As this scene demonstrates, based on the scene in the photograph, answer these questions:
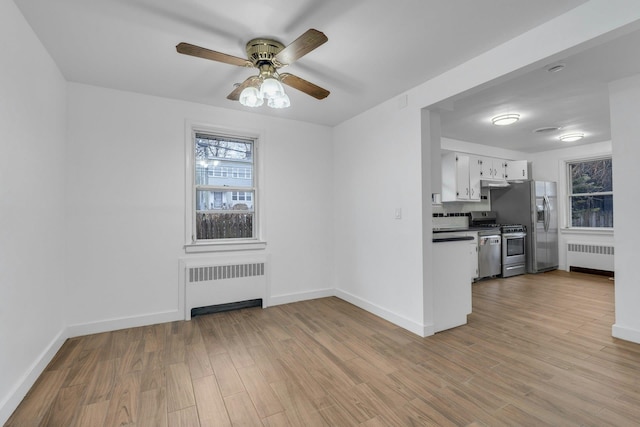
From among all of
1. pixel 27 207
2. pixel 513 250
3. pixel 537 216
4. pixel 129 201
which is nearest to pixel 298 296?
pixel 129 201

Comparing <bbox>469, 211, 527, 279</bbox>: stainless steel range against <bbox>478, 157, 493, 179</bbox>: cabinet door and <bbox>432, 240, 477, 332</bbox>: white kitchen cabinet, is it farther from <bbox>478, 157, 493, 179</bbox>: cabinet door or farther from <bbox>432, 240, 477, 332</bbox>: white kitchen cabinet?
<bbox>432, 240, 477, 332</bbox>: white kitchen cabinet

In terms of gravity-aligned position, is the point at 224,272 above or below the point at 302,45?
below

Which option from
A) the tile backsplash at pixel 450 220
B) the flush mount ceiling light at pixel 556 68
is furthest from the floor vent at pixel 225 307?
the flush mount ceiling light at pixel 556 68

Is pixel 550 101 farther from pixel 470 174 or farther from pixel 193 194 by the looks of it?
pixel 193 194

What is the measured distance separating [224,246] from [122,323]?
50.4 inches

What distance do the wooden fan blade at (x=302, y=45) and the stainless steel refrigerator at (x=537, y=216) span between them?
5856mm

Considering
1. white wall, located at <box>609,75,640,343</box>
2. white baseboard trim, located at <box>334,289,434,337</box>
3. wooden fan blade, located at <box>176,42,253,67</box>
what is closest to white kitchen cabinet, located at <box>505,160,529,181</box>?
white wall, located at <box>609,75,640,343</box>

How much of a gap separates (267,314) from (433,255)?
79.6 inches

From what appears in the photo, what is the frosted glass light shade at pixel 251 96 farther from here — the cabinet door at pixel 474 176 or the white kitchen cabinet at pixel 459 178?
the cabinet door at pixel 474 176

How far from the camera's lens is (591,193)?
5.85 meters

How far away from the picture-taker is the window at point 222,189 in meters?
3.62

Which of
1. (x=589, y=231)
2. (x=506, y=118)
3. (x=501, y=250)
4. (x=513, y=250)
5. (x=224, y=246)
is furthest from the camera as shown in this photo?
(x=589, y=231)

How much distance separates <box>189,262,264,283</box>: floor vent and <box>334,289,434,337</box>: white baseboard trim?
1.21m

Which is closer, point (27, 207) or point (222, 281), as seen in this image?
point (27, 207)
